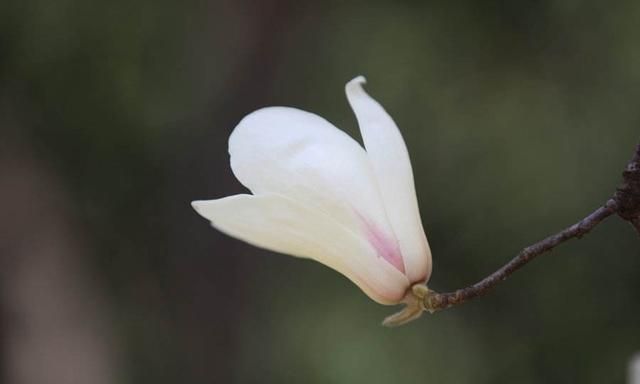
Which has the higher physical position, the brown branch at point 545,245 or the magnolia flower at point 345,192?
the magnolia flower at point 345,192

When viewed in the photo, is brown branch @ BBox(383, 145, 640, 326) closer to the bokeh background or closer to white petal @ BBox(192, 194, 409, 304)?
white petal @ BBox(192, 194, 409, 304)

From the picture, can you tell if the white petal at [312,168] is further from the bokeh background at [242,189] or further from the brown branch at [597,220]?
the bokeh background at [242,189]

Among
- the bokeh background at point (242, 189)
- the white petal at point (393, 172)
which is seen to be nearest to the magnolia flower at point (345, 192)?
the white petal at point (393, 172)

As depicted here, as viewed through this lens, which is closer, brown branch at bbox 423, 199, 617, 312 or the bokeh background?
brown branch at bbox 423, 199, 617, 312

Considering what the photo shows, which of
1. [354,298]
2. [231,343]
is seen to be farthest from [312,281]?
[231,343]

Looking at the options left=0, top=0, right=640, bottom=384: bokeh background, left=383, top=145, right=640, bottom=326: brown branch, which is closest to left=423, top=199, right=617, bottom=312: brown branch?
left=383, top=145, right=640, bottom=326: brown branch

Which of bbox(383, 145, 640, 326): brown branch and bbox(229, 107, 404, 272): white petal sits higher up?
bbox(229, 107, 404, 272): white petal

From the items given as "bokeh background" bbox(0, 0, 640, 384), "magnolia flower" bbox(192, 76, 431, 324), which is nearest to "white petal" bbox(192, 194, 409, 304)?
"magnolia flower" bbox(192, 76, 431, 324)

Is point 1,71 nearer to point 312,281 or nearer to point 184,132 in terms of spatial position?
point 184,132
